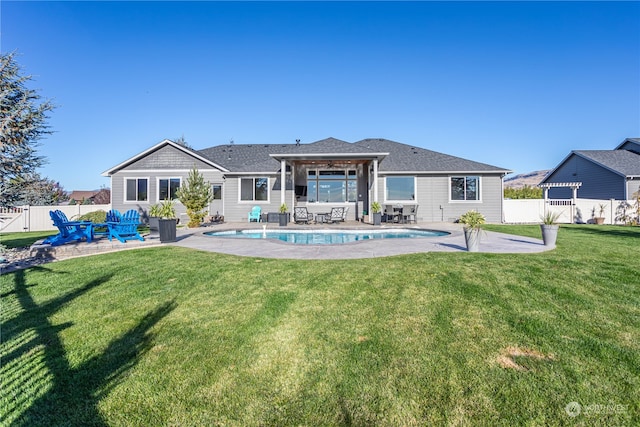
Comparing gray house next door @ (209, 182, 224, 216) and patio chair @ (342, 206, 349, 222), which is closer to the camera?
patio chair @ (342, 206, 349, 222)

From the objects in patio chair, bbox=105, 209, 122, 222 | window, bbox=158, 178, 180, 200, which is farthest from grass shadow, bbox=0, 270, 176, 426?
window, bbox=158, 178, 180, 200

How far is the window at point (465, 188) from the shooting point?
17156 mm

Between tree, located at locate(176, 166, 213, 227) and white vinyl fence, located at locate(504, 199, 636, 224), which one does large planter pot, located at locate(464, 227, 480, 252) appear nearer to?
tree, located at locate(176, 166, 213, 227)

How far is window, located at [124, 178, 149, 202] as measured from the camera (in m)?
17.9

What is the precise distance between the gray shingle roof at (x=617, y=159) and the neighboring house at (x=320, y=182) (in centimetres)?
911

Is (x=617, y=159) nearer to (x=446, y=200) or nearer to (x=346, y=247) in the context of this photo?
(x=446, y=200)

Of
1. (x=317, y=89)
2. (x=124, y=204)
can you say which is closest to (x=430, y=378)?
(x=124, y=204)

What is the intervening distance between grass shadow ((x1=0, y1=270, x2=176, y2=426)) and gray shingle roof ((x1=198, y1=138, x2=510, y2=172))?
12.2 m

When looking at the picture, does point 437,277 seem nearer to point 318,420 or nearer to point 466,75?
point 318,420

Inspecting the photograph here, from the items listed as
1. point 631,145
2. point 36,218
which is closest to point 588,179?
point 631,145

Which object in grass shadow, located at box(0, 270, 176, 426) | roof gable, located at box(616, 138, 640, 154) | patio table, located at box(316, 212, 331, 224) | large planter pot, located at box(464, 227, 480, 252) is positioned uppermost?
roof gable, located at box(616, 138, 640, 154)

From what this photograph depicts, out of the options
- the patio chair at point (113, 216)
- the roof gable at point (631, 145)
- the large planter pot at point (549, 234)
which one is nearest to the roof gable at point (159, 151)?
the patio chair at point (113, 216)

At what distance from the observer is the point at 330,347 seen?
3076mm

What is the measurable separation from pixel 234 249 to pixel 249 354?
5215 millimetres
